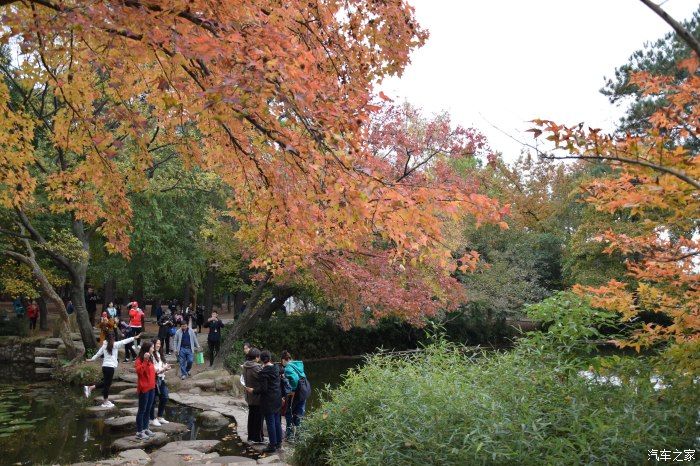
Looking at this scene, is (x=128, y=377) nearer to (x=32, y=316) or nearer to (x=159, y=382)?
(x=159, y=382)

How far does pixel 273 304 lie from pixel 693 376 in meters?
13.8

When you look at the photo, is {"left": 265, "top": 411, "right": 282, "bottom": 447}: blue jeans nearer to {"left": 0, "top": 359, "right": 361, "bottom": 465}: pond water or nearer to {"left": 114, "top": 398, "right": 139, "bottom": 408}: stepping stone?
{"left": 0, "top": 359, "right": 361, "bottom": 465}: pond water

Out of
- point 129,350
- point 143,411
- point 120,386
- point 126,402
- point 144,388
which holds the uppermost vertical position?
point 129,350

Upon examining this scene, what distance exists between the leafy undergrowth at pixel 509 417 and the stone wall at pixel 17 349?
51.6ft

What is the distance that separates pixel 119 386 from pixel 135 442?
577 centimetres

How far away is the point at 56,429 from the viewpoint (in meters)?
10.3

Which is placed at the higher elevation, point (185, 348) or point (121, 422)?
point (185, 348)

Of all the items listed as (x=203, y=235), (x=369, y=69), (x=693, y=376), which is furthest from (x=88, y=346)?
(x=693, y=376)

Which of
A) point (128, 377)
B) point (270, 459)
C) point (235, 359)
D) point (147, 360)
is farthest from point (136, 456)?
point (235, 359)

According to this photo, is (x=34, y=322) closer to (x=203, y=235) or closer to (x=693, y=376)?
(x=203, y=235)

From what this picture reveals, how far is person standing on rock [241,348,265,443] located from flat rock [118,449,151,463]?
5.04 feet

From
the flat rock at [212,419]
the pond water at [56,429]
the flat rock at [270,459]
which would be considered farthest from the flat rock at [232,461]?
the flat rock at [212,419]

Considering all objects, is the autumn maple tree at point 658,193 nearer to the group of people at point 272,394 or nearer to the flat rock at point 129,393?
the group of people at point 272,394

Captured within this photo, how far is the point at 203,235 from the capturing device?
64.9 feet
